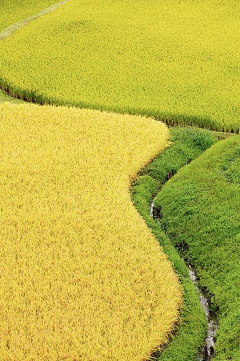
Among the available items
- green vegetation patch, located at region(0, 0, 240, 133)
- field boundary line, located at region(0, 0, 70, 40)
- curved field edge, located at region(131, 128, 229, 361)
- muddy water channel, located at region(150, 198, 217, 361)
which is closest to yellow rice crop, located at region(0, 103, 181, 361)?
curved field edge, located at region(131, 128, 229, 361)

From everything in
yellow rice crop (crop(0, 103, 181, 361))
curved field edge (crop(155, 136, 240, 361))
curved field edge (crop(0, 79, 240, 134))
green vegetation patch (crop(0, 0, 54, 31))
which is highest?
yellow rice crop (crop(0, 103, 181, 361))

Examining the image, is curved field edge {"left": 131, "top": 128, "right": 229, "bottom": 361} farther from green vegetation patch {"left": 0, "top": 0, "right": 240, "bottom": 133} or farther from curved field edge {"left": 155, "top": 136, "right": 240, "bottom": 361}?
green vegetation patch {"left": 0, "top": 0, "right": 240, "bottom": 133}

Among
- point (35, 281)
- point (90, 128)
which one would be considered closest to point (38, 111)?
point (90, 128)

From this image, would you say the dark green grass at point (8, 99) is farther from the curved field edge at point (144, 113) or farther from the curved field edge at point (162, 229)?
the curved field edge at point (162, 229)

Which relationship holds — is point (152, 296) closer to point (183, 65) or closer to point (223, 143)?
point (223, 143)

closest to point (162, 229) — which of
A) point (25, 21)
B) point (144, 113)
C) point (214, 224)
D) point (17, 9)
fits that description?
point (214, 224)

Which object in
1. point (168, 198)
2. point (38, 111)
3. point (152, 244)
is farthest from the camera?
point (38, 111)
